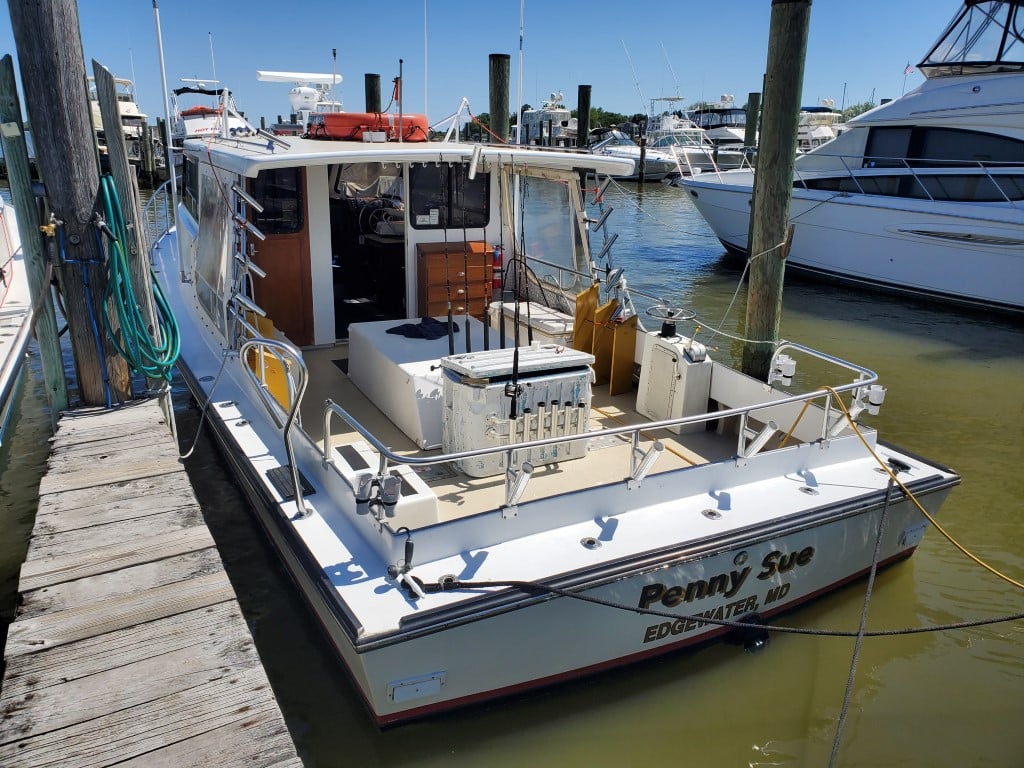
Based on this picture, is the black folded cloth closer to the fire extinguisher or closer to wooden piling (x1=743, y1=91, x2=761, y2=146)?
the fire extinguisher

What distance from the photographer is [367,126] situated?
6.55 meters

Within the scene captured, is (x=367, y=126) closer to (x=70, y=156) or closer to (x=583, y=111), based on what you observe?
(x=70, y=156)

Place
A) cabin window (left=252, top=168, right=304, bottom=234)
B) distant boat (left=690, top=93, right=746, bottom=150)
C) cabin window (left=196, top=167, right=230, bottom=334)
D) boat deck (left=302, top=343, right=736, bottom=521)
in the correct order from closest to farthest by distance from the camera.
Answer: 1. boat deck (left=302, top=343, right=736, bottom=521)
2. cabin window (left=196, top=167, right=230, bottom=334)
3. cabin window (left=252, top=168, right=304, bottom=234)
4. distant boat (left=690, top=93, right=746, bottom=150)

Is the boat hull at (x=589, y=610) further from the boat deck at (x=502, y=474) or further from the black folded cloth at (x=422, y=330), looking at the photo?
the black folded cloth at (x=422, y=330)

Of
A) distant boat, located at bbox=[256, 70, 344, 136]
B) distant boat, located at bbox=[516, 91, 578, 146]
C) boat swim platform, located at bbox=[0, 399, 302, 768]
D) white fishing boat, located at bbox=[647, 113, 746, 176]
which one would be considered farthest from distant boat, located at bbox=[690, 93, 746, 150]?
boat swim platform, located at bbox=[0, 399, 302, 768]

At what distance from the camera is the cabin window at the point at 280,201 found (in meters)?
5.87

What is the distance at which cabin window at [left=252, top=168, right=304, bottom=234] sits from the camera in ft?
19.3

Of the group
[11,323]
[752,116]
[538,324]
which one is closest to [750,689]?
[538,324]

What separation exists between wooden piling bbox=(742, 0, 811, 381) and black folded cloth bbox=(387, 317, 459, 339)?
99.6 inches

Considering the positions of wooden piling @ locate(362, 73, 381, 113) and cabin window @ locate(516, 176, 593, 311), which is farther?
wooden piling @ locate(362, 73, 381, 113)

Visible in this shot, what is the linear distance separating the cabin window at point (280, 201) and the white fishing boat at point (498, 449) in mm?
18

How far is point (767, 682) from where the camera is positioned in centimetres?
428

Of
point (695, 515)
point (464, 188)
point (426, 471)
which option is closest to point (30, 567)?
point (426, 471)

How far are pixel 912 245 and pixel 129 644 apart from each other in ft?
45.5
